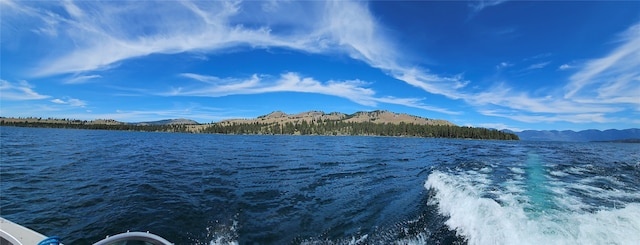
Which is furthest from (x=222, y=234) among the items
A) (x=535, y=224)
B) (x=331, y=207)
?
(x=535, y=224)

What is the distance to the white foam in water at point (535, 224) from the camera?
9391mm

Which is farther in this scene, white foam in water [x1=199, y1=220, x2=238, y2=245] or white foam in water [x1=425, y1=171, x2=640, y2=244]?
white foam in water [x1=199, y1=220, x2=238, y2=245]

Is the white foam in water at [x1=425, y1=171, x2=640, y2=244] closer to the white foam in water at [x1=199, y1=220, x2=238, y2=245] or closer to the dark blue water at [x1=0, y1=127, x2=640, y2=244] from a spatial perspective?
the dark blue water at [x1=0, y1=127, x2=640, y2=244]

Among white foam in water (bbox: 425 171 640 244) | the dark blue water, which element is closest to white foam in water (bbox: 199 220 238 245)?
the dark blue water

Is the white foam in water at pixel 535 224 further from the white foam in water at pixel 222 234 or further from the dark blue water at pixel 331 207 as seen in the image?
the white foam in water at pixel 222 234

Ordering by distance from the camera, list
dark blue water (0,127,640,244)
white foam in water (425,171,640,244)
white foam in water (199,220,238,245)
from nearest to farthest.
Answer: white foam in water (425,171,640,244) < dark blue water (0,127,640,244) < white foam in water (199,220,238,245)

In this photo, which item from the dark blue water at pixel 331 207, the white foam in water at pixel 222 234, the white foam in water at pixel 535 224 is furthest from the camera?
the white foam in water at pixel 222 234

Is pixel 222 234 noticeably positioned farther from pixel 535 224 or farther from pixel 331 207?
pixel 535 224

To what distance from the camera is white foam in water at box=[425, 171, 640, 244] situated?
9391 mm

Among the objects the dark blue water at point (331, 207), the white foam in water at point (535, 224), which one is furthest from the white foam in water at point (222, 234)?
the white foam in water at point (535, 224)

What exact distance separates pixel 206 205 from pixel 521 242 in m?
14.1

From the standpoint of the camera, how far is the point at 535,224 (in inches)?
419

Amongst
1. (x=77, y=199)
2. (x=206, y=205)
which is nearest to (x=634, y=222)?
(x=206, y=205)

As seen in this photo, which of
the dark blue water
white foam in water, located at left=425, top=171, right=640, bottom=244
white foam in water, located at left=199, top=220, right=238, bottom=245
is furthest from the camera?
white foam in water, located at left=199, top=220, right=238, bottom=245
